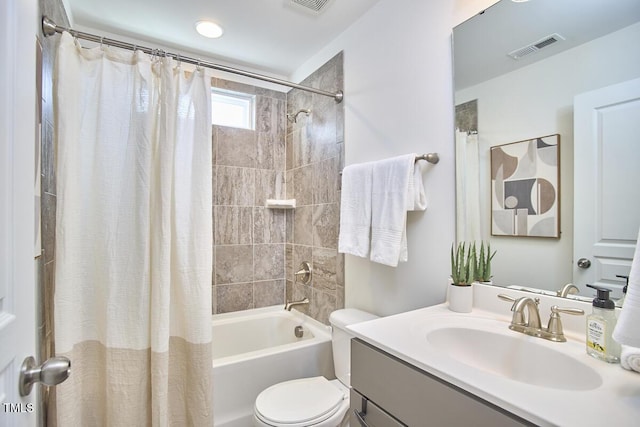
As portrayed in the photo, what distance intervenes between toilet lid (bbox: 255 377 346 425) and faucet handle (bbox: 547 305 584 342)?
3.18ft

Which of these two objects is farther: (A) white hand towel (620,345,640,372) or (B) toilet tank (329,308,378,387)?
(B) toilet tank (329,308,378,387)

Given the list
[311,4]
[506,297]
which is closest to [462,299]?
[506,297]

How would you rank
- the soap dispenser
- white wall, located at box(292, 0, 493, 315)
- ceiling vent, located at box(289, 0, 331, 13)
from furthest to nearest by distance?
ceiling vent, located at box(289, 0, 331, 13), white wall, located at box(292, 0, 493, 315), the soap dispenser

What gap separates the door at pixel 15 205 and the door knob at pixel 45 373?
0.02 metres

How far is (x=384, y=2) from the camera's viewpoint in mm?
1730

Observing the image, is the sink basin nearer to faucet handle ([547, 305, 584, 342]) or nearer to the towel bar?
faucet handle ([547, 305, 584, 342])

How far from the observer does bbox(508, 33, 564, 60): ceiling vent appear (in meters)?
1.07

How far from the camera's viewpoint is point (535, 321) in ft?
3.30

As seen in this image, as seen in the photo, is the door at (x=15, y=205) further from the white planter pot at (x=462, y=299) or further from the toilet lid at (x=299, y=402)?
the white planter pot at (x=462, y=299)

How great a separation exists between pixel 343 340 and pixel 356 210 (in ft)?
2.36

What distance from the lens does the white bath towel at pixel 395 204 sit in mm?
1452

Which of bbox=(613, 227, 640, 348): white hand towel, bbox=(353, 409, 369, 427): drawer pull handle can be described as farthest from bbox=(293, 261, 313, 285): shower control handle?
bbox=(613, 227, 640, 348): white hand towel

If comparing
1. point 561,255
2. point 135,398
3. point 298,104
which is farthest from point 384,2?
point 135,398

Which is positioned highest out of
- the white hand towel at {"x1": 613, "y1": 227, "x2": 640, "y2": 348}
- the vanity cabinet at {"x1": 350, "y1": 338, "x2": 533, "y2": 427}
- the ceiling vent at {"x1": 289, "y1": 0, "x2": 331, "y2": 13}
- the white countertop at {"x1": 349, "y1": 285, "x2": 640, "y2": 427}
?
the ceiling vent at {"x1": 289, "y1": 0, "x2": 331, "y2": 13}
